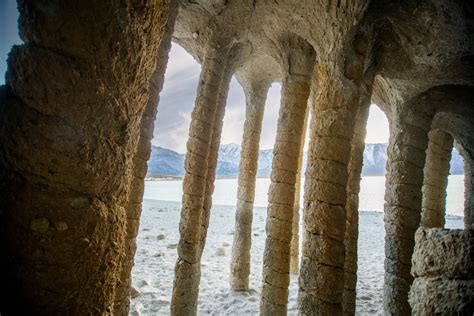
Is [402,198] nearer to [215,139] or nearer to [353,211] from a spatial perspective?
[353,211]

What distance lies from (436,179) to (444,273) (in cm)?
987

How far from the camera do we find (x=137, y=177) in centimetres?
441

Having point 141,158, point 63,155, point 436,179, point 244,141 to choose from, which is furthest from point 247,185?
point 63,155

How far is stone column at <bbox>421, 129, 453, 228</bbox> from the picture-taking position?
10.0 m

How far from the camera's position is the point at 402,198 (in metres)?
7.36

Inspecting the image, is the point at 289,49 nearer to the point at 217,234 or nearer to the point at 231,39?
the point at 231,39

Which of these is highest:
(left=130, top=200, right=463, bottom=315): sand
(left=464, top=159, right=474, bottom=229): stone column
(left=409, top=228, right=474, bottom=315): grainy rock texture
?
(left=464, top=159, right=474, bottom=229): stone column

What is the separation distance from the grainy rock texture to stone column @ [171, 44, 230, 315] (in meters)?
4.44

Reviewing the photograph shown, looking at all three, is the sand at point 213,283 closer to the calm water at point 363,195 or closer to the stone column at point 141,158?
the stone column at point 141,158

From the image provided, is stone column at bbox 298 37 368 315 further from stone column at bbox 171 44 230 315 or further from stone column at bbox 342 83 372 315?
stone column at bbox 171 44 230 315

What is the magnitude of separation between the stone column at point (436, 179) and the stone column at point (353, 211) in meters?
4.75

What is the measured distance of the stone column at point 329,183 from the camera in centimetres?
452

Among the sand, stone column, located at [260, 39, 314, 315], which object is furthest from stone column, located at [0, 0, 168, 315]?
the sand

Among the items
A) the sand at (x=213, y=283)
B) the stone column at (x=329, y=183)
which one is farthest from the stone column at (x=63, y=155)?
the sand at (x=213, y=283)
